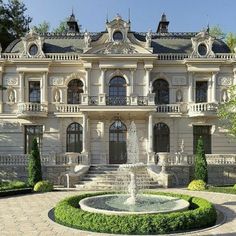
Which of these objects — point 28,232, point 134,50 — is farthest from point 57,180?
point 28,232

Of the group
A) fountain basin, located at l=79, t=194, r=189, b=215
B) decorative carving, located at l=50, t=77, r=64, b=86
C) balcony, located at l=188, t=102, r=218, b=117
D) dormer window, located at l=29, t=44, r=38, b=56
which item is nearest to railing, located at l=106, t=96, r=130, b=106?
decorative carving, located at l=50, t=77, r=64, b=86

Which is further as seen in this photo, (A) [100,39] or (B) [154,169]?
(A) [100,39]

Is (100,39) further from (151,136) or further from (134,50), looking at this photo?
(151,136)

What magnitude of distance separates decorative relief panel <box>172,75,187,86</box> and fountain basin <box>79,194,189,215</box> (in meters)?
14.8

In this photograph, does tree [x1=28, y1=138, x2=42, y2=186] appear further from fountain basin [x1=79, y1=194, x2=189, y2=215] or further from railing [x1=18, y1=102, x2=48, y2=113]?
fountain basin [x1=79, y1=194, x2=189, y2=215]

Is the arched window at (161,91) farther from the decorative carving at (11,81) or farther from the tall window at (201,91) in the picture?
the decorative carving at (11,81)

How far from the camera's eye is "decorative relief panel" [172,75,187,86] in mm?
29781

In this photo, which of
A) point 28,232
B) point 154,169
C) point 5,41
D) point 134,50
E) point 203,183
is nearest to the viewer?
point 28,232

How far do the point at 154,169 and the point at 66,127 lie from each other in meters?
8.49

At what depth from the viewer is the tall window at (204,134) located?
29172mm

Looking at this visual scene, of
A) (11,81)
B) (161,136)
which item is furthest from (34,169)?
(161,136)

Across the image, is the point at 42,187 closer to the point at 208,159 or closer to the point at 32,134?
the point at 32,134

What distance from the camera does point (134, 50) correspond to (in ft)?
94.8

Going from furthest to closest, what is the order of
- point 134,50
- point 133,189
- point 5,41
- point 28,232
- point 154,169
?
point 5,41 → point 134,50 → point 154,169 → point 133,189 → point 28,232
